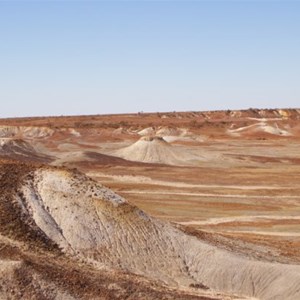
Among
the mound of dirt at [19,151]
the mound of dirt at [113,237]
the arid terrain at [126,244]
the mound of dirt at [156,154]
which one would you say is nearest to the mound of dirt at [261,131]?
the mound of dirt at [156,154]

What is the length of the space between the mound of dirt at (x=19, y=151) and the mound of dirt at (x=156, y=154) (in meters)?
13.2

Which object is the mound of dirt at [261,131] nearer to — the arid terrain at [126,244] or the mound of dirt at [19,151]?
the mound of dirt at [19,151]

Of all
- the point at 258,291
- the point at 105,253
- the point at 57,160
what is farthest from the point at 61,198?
the point at 57,160

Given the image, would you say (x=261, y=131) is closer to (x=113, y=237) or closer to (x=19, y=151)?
(x=19, y=151)

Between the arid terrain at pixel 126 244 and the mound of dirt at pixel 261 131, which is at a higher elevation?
the mound of dirt at pixel 261 131

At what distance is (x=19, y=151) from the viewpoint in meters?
100

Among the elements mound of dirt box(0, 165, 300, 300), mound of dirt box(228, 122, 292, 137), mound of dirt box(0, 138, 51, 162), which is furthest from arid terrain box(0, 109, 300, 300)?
mound of dirt box(228, 122, 292, 137)

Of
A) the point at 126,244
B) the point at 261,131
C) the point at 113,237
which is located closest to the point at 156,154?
the point at 261,131

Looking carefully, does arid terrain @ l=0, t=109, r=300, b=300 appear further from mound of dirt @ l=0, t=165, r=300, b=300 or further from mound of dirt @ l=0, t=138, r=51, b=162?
mound of dirt @ l=0, t=138, r=51, b=162

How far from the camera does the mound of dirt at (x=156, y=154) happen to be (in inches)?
3814

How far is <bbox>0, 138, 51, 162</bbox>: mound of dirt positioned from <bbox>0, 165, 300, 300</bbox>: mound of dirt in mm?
62433

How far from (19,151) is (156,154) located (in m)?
21.9

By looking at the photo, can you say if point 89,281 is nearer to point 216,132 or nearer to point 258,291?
point 258,291

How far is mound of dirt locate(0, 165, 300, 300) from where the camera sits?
28953mm
